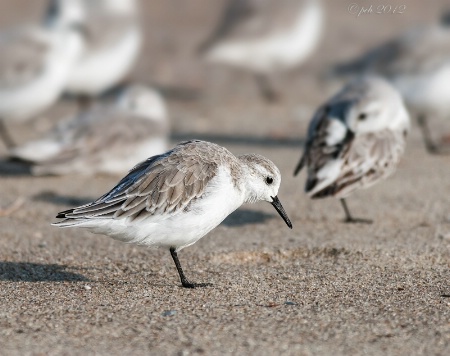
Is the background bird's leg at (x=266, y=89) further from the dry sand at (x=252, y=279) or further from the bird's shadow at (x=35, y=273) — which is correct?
the bird's shadow at (x=35, y=273)

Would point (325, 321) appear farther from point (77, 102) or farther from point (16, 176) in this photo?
point (77, 102)

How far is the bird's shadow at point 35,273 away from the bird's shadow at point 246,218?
157 cm

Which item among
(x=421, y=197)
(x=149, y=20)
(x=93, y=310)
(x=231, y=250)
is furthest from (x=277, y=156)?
(x=149, y=20)

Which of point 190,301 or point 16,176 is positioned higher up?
point 190,301

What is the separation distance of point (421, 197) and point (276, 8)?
4.95 metres

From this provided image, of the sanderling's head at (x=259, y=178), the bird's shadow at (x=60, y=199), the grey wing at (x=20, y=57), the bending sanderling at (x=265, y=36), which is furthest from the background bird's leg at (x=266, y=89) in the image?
the sanderling's head at (x=259, y=178)

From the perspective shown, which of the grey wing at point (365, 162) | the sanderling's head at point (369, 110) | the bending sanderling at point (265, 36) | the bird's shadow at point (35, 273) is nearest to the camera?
the bird's shadow at point (35, 273)

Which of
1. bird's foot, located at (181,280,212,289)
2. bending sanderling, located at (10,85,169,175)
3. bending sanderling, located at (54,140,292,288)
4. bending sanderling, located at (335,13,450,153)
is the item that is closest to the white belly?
bending sanderling, located at (54,140,292,288)

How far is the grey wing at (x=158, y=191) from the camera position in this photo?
4.37 metres

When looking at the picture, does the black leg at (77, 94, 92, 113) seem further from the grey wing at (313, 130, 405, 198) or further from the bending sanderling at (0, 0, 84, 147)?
the grey wing at (313, 130, 405, 198)

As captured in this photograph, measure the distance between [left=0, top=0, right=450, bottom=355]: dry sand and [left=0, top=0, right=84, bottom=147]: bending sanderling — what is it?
107cm

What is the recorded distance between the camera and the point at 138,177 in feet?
14.9

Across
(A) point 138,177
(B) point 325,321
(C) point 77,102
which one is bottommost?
(C) point 77,102

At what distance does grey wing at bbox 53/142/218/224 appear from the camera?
4.37 meters
